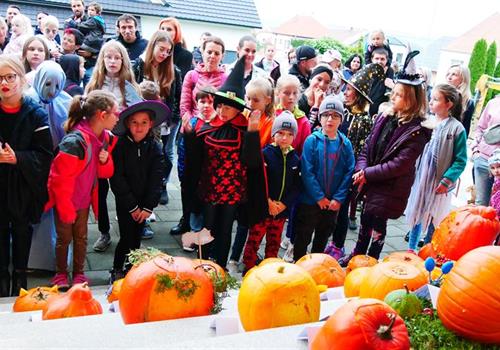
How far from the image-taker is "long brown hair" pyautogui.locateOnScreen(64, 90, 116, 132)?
11.7 ft

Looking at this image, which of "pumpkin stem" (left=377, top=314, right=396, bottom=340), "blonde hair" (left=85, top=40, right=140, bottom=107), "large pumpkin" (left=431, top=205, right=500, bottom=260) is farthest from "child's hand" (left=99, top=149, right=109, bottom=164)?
"pumpkin stem" (left=377, top=314, right=396, bottom=340)

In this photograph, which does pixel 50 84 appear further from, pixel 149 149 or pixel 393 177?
pixel 393 177

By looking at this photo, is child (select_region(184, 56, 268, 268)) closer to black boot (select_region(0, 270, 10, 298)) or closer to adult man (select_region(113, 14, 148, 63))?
black boot (select_region(0, 270, 10, 298))

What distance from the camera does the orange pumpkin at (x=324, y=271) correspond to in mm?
2555

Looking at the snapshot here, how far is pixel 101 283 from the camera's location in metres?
3.94

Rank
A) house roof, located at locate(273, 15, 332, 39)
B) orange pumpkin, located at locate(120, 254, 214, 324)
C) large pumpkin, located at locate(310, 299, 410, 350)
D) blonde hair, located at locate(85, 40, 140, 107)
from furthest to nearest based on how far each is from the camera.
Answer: house roof, located at locate(273, 15, 332, 39) → blonde hair, located at locate(85, 40, 140, 107) → orange pumpkin, located at locate(120, 254, 214, 324) → large pumpkin, located at locate(310, 299, 410, 350)

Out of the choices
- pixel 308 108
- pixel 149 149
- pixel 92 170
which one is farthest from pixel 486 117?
pixel 92 170

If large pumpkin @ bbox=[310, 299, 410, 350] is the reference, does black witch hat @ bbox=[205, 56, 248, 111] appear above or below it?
above

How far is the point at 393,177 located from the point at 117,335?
3182 mm

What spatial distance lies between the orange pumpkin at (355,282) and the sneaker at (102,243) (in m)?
2.96

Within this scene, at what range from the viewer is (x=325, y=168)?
13.8 ft

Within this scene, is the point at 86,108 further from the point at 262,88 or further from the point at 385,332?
the point at 385,332

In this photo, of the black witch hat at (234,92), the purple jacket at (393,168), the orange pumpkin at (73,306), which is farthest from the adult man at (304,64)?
the orange pumpkin at (73,306)

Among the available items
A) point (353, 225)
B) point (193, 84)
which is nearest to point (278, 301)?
point (193, 84)
